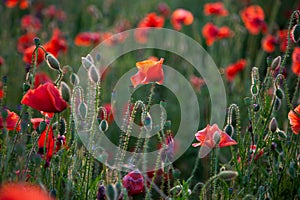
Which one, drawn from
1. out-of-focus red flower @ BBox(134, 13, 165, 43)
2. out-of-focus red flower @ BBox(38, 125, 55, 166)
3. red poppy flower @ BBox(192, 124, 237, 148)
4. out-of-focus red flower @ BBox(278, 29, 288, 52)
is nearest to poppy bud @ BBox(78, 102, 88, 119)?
out-of-focus red flower @ BBox(38, 125, 55, 166)

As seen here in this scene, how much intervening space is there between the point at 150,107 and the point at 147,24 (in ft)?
6.42

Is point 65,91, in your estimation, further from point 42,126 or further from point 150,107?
point 150,107

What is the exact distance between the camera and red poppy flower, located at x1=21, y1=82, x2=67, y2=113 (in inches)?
63.2

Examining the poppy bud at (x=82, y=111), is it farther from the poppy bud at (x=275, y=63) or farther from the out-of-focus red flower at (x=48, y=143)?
the poppy bud at (x=275, y=63)

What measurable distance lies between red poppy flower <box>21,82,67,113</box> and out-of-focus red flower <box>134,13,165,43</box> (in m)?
2.49

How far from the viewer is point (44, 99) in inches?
63.4

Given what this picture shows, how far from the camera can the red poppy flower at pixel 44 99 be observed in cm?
161

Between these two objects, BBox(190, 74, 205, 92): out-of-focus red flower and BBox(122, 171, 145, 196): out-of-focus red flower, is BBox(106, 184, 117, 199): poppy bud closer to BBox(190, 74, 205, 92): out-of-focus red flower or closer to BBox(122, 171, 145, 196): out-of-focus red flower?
BBox(122, 171, 145, 196): out-of-focus red flower

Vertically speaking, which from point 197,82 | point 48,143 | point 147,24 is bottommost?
point 48,143

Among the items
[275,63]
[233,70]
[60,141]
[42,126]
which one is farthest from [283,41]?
[42,126]

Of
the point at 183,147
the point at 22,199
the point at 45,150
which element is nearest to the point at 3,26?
the point at 183,147

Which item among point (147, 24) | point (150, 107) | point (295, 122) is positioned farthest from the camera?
point (147, 24)

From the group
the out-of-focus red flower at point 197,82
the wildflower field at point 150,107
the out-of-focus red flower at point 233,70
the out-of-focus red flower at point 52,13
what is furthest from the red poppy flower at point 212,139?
the out-of-focus red flower at point 52,13

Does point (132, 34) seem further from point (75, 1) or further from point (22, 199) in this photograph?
point (22, 199)
